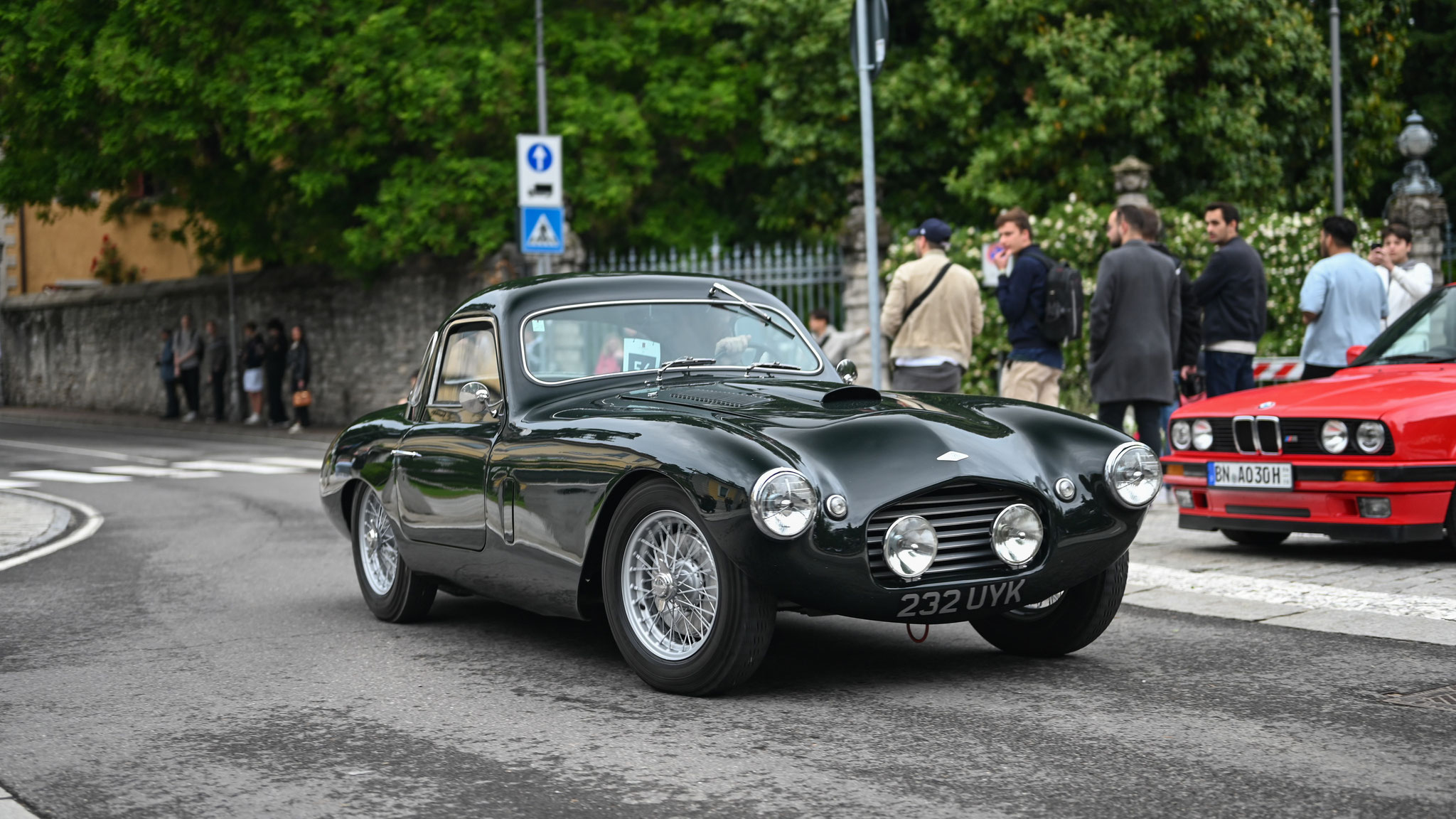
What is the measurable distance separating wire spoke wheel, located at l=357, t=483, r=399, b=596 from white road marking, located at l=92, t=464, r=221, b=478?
1070cm

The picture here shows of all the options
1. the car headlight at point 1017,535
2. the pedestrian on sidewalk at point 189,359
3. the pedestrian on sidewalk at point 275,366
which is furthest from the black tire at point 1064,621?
the pedestrian on sidewalk at point 189,359

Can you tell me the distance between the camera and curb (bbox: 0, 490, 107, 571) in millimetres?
10633

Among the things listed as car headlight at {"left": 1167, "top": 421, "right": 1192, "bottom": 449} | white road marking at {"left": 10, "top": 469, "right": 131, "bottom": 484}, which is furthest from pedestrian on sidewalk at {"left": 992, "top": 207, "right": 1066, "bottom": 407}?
white road marking at {"left": 10, "top": 469, "right": 131, "bottom": 484}

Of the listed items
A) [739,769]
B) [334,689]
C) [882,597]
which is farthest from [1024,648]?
[334,689]

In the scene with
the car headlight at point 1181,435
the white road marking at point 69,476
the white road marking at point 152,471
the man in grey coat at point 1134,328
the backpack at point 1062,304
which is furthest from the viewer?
the white road marking at point 152,471

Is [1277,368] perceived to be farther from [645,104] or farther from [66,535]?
[645,104]

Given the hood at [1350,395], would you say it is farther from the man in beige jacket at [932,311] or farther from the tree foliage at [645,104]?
the tree foliage at [645,104]

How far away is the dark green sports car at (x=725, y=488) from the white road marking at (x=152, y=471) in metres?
11.9

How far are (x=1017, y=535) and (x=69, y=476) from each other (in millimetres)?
15659

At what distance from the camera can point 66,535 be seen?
12.0m

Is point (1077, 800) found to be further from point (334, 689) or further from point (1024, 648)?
point (334, 689)

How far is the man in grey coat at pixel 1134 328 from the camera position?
1012 centimetres

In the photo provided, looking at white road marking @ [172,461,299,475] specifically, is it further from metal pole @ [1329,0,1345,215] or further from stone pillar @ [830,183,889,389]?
metal pole @ [1329,0,1345,215]

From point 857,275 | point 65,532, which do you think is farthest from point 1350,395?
point 857,275
